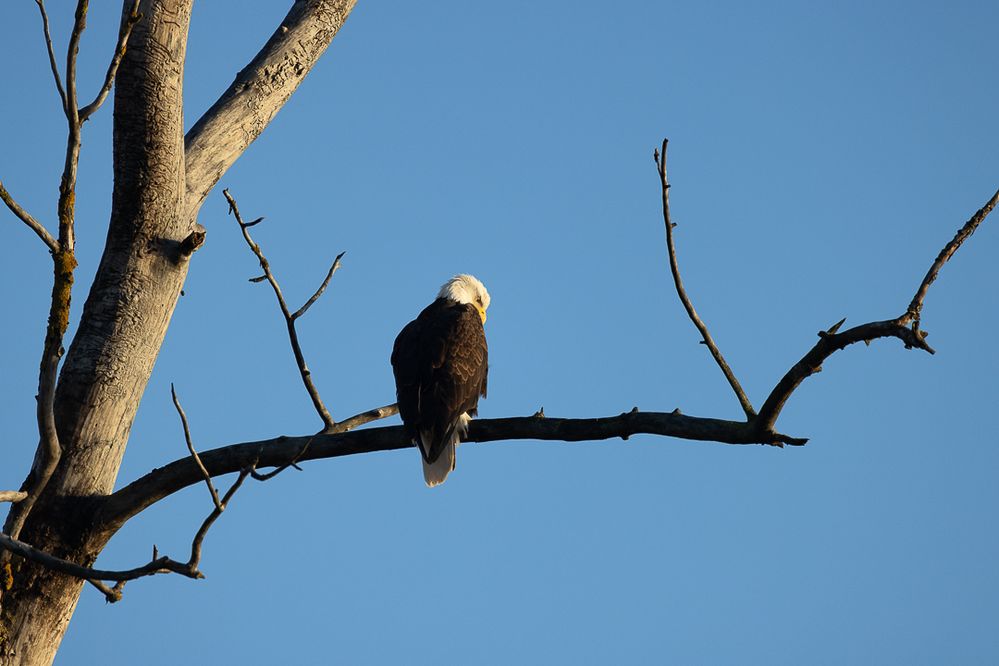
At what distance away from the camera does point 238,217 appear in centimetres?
402

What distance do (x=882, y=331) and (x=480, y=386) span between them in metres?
3.42

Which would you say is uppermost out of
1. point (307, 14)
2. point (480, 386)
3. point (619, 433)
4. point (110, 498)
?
point (307, 14)

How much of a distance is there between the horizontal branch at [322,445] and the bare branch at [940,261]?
87cm

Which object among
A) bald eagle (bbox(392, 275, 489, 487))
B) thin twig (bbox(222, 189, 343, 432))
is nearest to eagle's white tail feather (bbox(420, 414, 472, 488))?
A: bald eagle (bbox(392, 275, 489, 487))

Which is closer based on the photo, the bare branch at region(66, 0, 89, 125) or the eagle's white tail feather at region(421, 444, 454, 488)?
the bare branch at region(66, 0, 89, 125)

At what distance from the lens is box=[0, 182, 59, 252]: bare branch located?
3113mm

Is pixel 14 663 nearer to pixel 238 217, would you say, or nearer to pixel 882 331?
pixel 238 217

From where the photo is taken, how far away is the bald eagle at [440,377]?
557 cm

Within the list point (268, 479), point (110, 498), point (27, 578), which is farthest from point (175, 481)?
point (268, 479)

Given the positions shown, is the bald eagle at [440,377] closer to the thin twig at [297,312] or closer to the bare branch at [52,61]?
the thin twig at [297,312]

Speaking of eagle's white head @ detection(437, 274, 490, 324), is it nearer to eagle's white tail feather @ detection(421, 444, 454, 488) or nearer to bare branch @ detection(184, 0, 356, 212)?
eagle's white tail feather @ detection(421, 444, 454, 488)

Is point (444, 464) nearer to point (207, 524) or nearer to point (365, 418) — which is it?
point (365, 418)

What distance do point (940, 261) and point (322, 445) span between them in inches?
88.0

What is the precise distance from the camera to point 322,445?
12.9 feet
